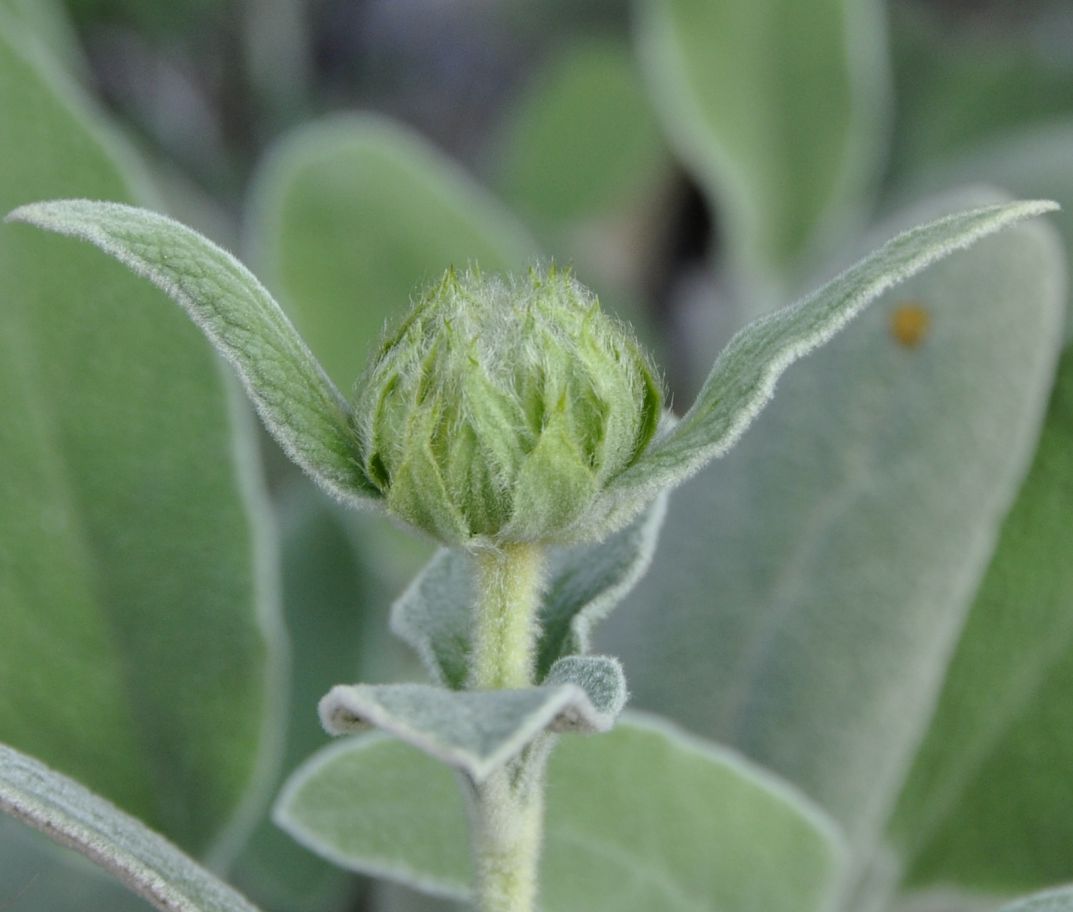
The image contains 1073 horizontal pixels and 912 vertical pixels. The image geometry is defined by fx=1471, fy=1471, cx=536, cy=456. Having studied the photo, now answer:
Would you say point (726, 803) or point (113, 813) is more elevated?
point (726, 803)

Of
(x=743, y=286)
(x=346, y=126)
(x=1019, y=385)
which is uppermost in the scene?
(x=743, y=286)

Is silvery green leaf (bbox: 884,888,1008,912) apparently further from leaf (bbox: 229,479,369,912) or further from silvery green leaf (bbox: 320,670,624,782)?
silvery green leaf (bbox: 320,670,624,782)

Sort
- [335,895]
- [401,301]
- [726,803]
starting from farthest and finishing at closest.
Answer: [401,301] < [335,895] < [726,803]

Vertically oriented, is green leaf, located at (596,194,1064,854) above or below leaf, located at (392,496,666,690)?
above

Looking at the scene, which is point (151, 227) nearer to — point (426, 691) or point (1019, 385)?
point (426, 691)

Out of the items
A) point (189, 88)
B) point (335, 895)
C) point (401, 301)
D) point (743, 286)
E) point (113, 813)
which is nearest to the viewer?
point (113, 813)

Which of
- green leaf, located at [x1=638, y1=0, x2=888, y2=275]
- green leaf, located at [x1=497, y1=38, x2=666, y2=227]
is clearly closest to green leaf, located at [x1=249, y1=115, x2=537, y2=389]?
green leaf, located at [x1=638, y1=0, x2=888, y2=275]

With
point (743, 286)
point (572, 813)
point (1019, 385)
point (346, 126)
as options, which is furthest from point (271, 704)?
point (743, 286)
